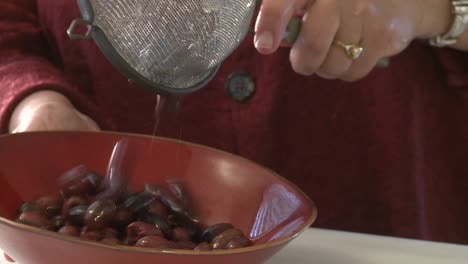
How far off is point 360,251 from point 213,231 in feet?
0.56

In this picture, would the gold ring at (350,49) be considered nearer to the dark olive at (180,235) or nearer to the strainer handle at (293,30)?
the strainer handle at (293,30)

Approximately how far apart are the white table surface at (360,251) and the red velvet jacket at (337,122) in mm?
194

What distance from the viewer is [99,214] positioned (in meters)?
0.54

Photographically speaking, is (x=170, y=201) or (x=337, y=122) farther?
(x=337, y=122)

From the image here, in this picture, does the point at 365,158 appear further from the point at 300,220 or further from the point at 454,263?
the point at 300,220

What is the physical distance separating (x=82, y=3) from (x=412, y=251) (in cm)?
39

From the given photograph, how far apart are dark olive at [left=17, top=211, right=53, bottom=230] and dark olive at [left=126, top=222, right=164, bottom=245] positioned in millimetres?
62

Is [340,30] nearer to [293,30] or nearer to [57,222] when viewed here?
[293,30]

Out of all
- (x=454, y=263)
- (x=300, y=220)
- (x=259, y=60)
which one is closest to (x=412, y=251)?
(x=454, y=263)

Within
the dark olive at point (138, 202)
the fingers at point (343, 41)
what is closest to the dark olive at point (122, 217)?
the dark olive at point (138, 202)

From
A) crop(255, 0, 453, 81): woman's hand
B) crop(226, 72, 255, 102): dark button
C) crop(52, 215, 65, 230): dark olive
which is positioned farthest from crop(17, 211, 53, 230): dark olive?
crop(226, 72, 255, 102): dark button

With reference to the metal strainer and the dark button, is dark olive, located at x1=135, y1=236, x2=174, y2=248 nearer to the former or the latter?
the metal strainer

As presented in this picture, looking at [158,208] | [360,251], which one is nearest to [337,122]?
[360,251]

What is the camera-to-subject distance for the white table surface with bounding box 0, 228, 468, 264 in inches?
24.4
